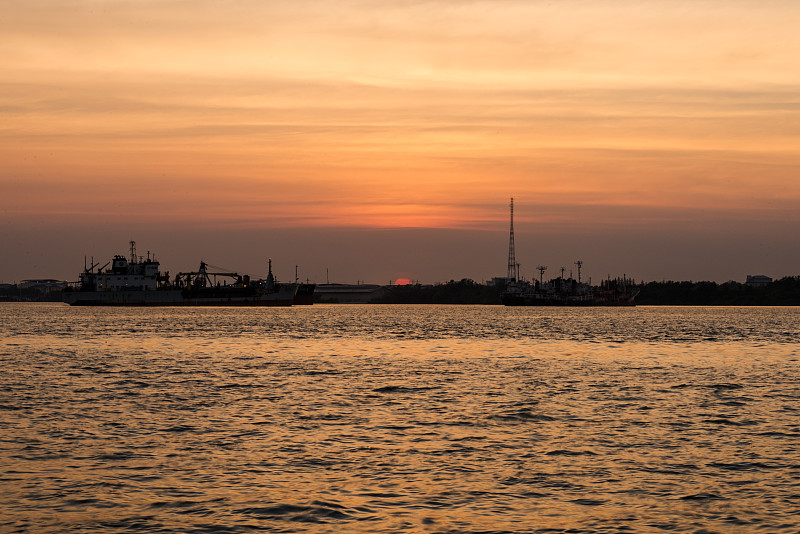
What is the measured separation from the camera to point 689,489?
68.6 ft

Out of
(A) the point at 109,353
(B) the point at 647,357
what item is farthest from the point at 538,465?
(A) the point at 109,353

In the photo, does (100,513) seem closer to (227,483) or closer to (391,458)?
(227,483)

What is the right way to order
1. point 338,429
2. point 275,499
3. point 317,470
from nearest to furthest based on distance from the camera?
point 275,499, point 317,470, point 338,429

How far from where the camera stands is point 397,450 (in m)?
26.1

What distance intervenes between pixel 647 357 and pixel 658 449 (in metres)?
47.7

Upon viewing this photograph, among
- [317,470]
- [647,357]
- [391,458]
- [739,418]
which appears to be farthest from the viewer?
[647,357]

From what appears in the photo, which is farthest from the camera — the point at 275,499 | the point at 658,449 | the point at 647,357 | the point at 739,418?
the point at 647,357

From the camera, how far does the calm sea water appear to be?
18453 millimetres

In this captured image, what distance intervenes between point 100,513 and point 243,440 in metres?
9.62

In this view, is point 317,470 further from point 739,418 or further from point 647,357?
point 647,357

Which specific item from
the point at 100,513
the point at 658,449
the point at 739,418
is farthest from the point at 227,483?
the point at 739,418

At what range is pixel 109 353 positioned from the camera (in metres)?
74.7

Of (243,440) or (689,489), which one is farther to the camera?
(243,440)

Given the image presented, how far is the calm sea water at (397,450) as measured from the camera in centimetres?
1845
